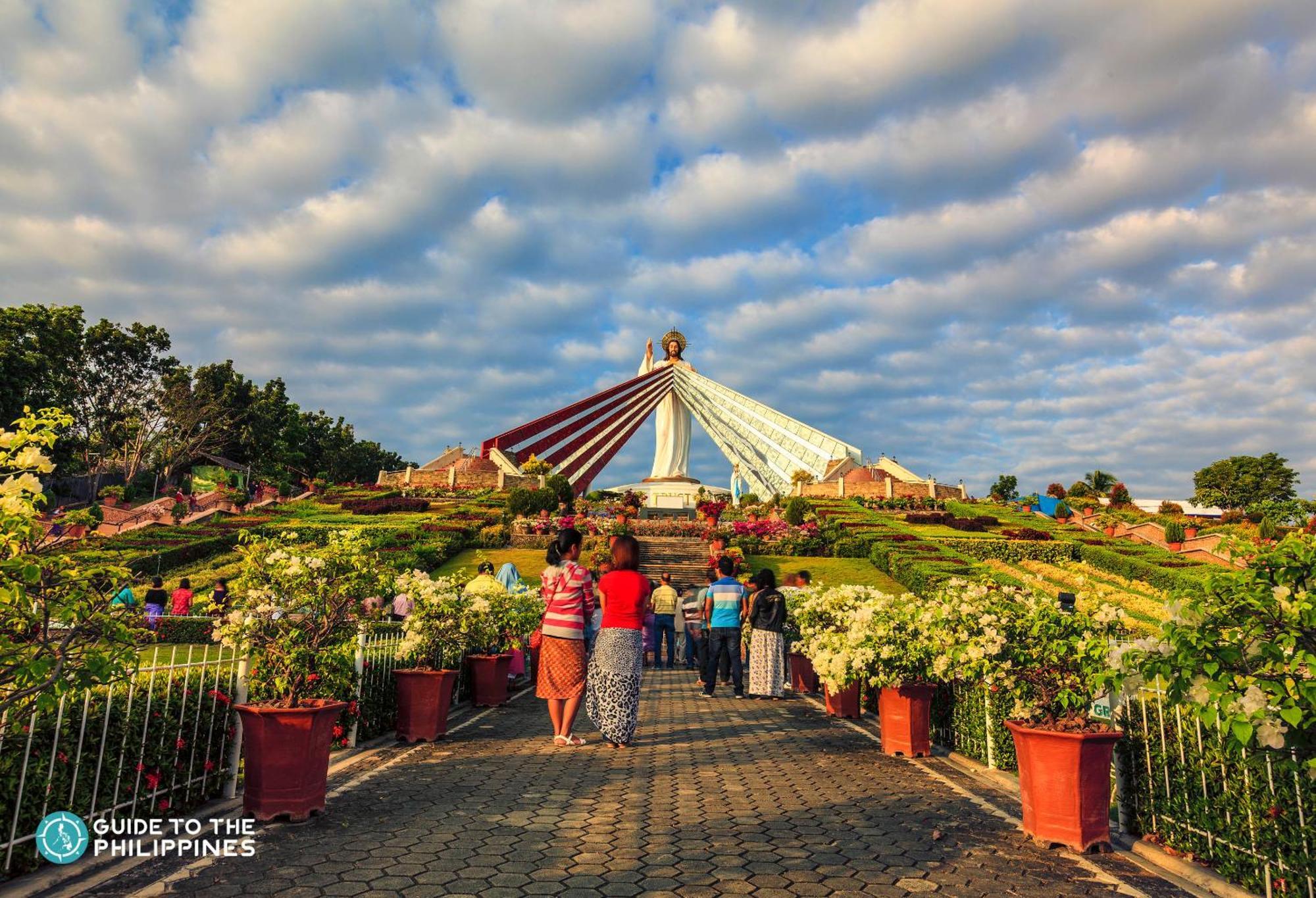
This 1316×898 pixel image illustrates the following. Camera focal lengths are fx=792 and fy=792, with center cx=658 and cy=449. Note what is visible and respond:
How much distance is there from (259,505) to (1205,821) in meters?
37.4

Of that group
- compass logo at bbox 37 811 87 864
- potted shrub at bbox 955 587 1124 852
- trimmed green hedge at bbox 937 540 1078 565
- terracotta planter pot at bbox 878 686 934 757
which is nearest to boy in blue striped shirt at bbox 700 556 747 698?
terracotta planter pot at bbox 878 686 934 757

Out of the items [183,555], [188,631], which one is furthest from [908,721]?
[183,555]

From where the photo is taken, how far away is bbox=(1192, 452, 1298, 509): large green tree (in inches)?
2079

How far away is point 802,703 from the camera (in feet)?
31.7

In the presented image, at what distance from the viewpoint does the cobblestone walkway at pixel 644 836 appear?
3.40m

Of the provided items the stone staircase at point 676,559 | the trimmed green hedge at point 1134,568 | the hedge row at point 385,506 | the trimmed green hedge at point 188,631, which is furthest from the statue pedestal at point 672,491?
the trimmed green hedge at point 188,631

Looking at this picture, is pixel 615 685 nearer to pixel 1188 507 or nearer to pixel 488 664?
pixel 488 664

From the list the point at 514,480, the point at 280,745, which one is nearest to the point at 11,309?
the point at 514,480

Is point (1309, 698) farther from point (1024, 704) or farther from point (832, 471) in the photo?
point (832, 471)

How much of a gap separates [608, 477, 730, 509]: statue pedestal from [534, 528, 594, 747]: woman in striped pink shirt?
39.2m

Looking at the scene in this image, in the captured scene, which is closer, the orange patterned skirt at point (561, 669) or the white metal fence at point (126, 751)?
the white metal fence at point (126, 751)

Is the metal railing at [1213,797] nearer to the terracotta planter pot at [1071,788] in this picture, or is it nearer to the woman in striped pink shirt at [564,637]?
the terracotta planter pot at [1071,788]

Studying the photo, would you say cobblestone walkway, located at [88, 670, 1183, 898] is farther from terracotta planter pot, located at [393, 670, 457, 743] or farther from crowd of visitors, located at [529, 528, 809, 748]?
crowd of visitors, located at [529, 528, 809, 748]

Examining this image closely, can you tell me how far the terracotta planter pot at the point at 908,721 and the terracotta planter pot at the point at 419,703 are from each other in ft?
12.2
